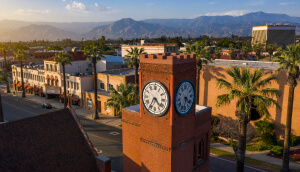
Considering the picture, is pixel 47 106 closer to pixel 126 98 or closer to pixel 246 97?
pixel 126 98

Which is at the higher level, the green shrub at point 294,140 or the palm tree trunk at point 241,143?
the palm tree trunk at point 241,143

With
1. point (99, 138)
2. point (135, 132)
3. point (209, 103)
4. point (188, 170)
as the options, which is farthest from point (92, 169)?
point (209, 103)

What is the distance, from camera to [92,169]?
1886 cm

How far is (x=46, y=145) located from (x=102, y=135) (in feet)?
82.4

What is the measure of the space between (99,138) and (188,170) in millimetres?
26187

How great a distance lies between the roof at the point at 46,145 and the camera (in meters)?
16.3

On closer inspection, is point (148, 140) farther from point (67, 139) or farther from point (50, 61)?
point (50, 61)

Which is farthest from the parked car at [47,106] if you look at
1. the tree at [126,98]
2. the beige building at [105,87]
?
the tree at [126,98]

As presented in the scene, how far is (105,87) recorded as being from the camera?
191 feet

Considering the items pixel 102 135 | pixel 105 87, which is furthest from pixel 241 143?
pixel 105 87

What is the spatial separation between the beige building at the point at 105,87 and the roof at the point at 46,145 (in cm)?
3292

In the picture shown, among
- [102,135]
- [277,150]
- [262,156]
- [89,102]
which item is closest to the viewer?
[277,150]

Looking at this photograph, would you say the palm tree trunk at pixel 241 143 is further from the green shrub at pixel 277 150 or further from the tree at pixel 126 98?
the tree at pixel 126 98

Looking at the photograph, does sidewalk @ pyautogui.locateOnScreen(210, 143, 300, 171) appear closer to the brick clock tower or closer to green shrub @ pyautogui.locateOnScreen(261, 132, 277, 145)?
green shrub @ pyautogui.locateOnScreen(261, 132, 277, 145)
